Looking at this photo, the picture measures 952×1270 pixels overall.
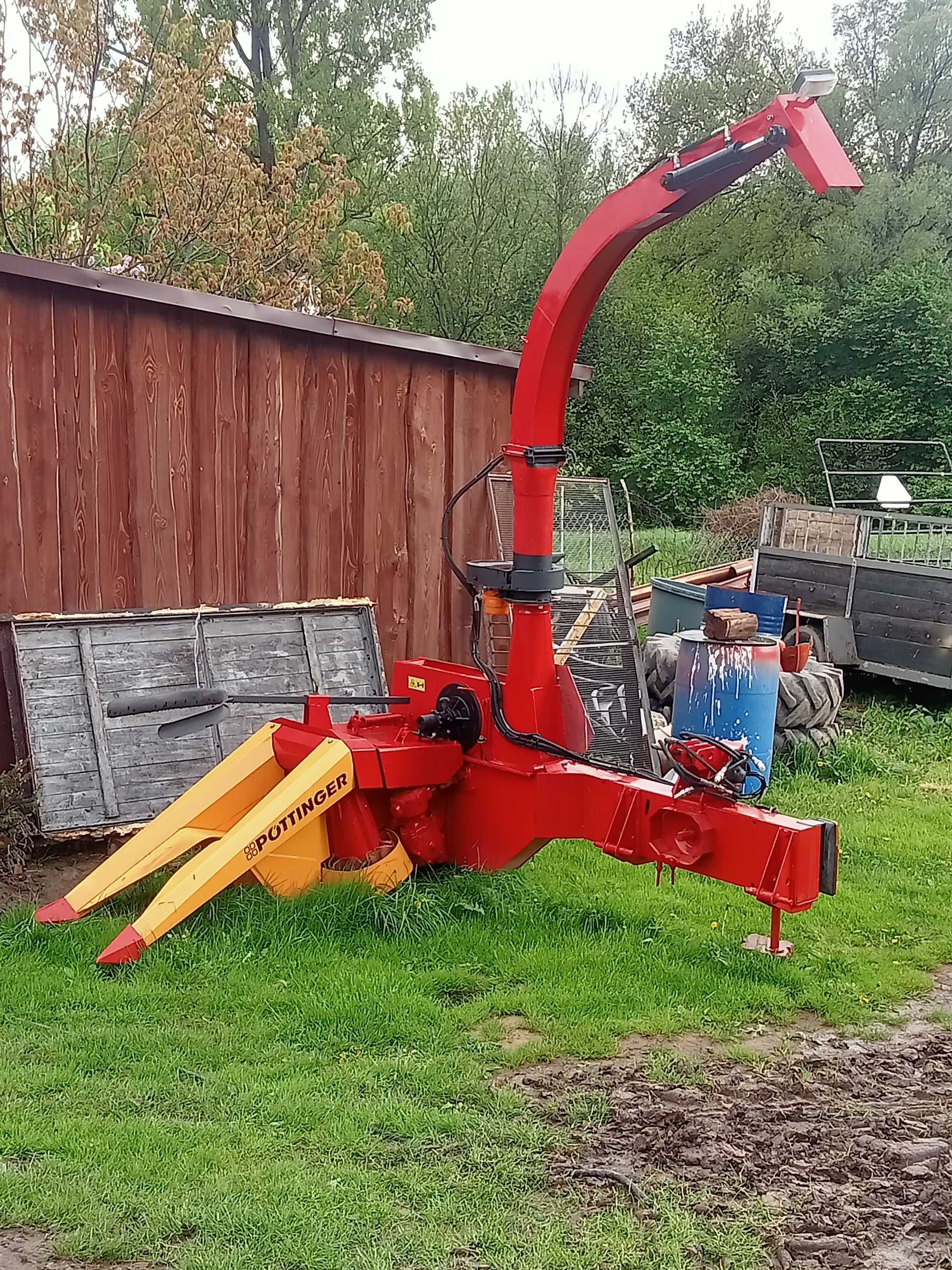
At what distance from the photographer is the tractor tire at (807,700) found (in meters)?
8.45

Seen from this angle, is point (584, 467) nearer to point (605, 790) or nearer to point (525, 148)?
point (525, 148)

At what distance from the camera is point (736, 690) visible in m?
7.37

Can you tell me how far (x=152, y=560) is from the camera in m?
6.81

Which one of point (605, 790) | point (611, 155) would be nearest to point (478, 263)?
point (611, 155)

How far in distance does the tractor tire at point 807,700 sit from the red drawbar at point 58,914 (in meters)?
5.04

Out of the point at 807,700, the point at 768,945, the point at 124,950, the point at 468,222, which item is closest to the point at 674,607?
the point at 807,700

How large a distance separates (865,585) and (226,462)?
5925 mm

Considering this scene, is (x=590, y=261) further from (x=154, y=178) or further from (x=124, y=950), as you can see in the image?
(x=154, y=178)

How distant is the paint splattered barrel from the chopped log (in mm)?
41

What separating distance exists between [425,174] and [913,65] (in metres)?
12.7

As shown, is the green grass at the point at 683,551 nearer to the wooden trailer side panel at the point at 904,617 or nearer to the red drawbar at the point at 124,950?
the wooden trailer side panel at the point at 904,617

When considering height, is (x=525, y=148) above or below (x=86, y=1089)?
above

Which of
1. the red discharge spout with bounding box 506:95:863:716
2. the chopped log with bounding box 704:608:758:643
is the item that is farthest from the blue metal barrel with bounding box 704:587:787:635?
the red discharge spout with bounding box 506:95:863:716

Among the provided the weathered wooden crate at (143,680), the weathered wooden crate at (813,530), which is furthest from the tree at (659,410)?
the weathered wooden crate at (143,680)
